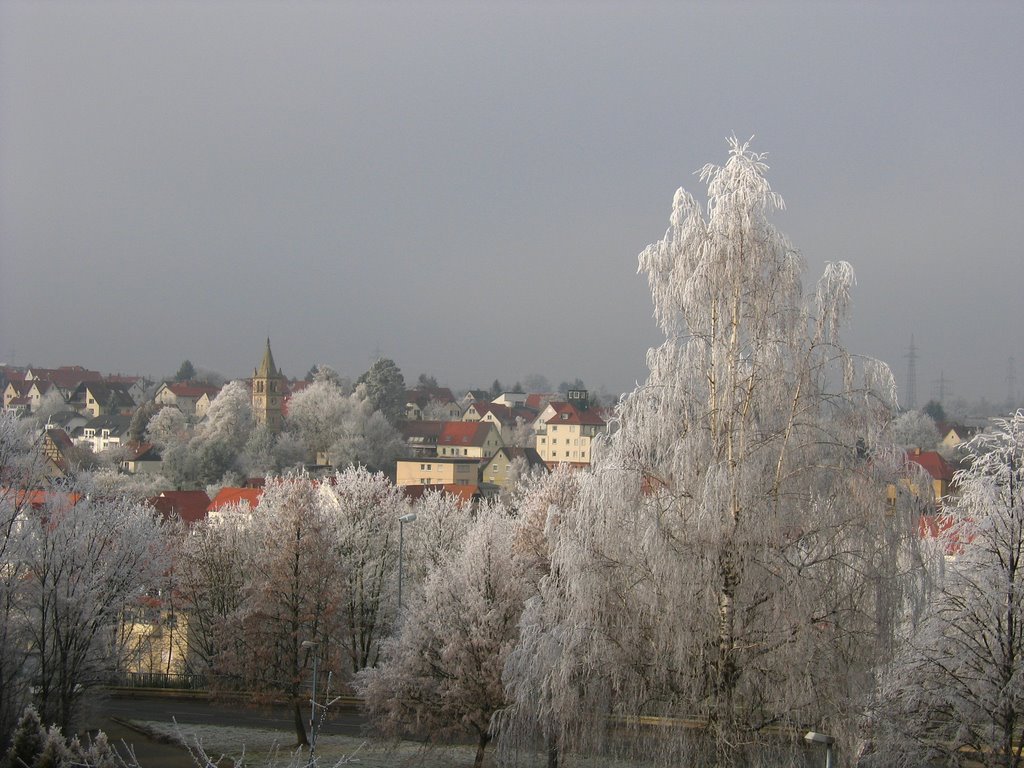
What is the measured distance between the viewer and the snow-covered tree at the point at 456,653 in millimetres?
22844

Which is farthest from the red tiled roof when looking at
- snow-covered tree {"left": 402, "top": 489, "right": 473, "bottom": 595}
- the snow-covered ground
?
the snow-covered ground

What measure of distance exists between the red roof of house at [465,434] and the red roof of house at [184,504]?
51.6m

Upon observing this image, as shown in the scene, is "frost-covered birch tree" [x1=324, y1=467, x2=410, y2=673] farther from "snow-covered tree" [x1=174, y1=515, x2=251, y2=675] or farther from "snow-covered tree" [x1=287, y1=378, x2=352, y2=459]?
"snow-covered tree" [x1=287, y1=378, x2=352, y2=459]

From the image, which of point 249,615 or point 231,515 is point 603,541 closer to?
point 249,615

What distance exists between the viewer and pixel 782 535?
46.0 ft

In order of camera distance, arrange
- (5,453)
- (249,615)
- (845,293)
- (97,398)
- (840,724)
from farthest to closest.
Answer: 1. (97,398)
2. (249,615)
3. (5,453)
4. (845,293)
5. (840,724)

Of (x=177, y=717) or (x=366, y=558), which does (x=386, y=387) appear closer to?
(x=366, y=558)

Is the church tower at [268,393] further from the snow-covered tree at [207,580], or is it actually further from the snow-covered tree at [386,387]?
the snow-covered tree at [207,580]

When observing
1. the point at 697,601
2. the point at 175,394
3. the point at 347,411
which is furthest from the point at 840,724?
the point at 175,394

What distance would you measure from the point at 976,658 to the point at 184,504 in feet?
165

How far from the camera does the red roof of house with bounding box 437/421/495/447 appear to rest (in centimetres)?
11331

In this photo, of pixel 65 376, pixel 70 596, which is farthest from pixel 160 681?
pixel 65 376

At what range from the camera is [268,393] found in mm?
119062

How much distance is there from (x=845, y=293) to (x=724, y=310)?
1.66 meters
